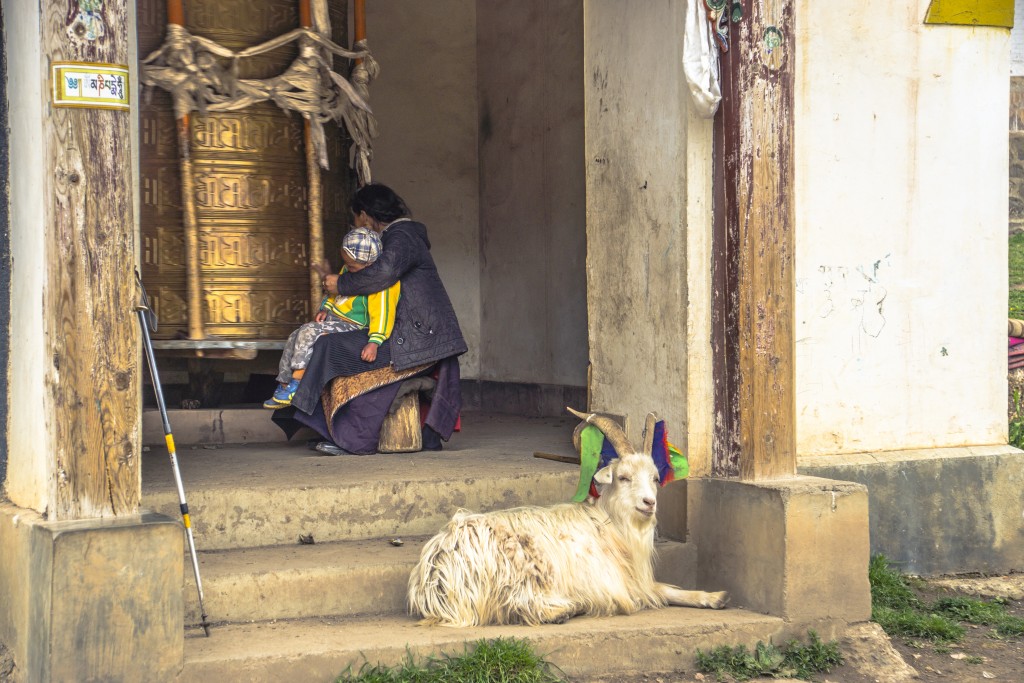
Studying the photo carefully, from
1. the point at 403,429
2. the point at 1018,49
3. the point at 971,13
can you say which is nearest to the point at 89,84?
the point at 403,429

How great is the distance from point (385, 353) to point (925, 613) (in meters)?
3.32

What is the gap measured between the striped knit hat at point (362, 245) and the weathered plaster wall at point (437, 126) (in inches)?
116

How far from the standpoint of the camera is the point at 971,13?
22.0 ft

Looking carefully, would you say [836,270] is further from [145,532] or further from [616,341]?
[145,532]

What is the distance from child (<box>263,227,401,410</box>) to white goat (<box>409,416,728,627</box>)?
6.31 feet

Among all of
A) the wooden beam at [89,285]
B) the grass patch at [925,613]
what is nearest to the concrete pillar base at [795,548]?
the grass patch at [925,613]

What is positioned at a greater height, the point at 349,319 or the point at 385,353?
the point at 349,319

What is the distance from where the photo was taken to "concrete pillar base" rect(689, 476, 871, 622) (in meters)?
5.34

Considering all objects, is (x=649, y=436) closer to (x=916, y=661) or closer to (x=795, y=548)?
(x=795, y=548)

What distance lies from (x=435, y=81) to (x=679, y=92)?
4.44m

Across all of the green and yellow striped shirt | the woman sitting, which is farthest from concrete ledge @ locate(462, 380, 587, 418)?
the green and yellow striped shirt

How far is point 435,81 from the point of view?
9945 millimetres

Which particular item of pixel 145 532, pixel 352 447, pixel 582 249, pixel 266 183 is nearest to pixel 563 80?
pixel 582 249

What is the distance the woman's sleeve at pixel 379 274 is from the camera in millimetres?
6887
